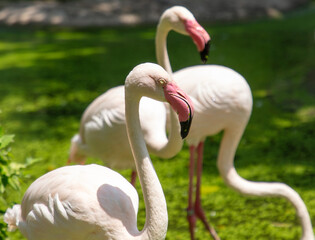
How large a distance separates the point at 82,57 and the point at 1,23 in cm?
292

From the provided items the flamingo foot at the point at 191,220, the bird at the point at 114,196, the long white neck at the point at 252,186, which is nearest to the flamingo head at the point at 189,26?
the long white neck at the point at 252,186

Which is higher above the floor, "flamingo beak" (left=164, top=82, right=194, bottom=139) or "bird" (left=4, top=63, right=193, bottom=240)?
"flamingo beak" (left=164, top=82, right=194, bottom=139)

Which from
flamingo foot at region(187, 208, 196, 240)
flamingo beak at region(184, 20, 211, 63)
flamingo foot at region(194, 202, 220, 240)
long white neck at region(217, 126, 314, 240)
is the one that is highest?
flamingo beak at region(184, 20, 211, 63)

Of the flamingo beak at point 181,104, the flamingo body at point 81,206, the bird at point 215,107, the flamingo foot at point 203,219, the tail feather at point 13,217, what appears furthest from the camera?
the flamingo foot at point 203,219

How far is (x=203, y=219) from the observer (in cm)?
386

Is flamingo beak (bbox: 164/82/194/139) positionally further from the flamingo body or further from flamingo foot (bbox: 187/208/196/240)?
flamingo foot (bbox: 187/208/196/240)

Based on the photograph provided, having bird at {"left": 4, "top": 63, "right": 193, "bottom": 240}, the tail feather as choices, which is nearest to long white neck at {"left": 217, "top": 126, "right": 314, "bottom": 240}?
bird at {"left": 4, "top": 63, "right": 193, "bottom": 240}

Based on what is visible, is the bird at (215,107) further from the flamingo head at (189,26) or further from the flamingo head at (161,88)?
the flamingo head at (161,88)

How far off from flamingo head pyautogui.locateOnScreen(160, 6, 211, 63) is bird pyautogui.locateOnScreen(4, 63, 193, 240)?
38.4 inches

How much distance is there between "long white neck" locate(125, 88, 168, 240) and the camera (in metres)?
2.42

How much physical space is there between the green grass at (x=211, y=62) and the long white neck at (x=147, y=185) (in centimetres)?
113

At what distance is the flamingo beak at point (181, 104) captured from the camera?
233cm

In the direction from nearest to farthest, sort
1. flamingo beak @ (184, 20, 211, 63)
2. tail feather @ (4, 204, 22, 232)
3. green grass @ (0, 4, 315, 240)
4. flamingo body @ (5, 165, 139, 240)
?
flamingo body @ (5, 165, 139, 240) → tail feather @ (4, 204, 22, 232) → flamingo beak @ (184, 20, 211, 63) → green grass @ (0, 4, 315, 240)

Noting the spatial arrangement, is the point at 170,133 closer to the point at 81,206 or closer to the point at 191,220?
the point at 191,220
